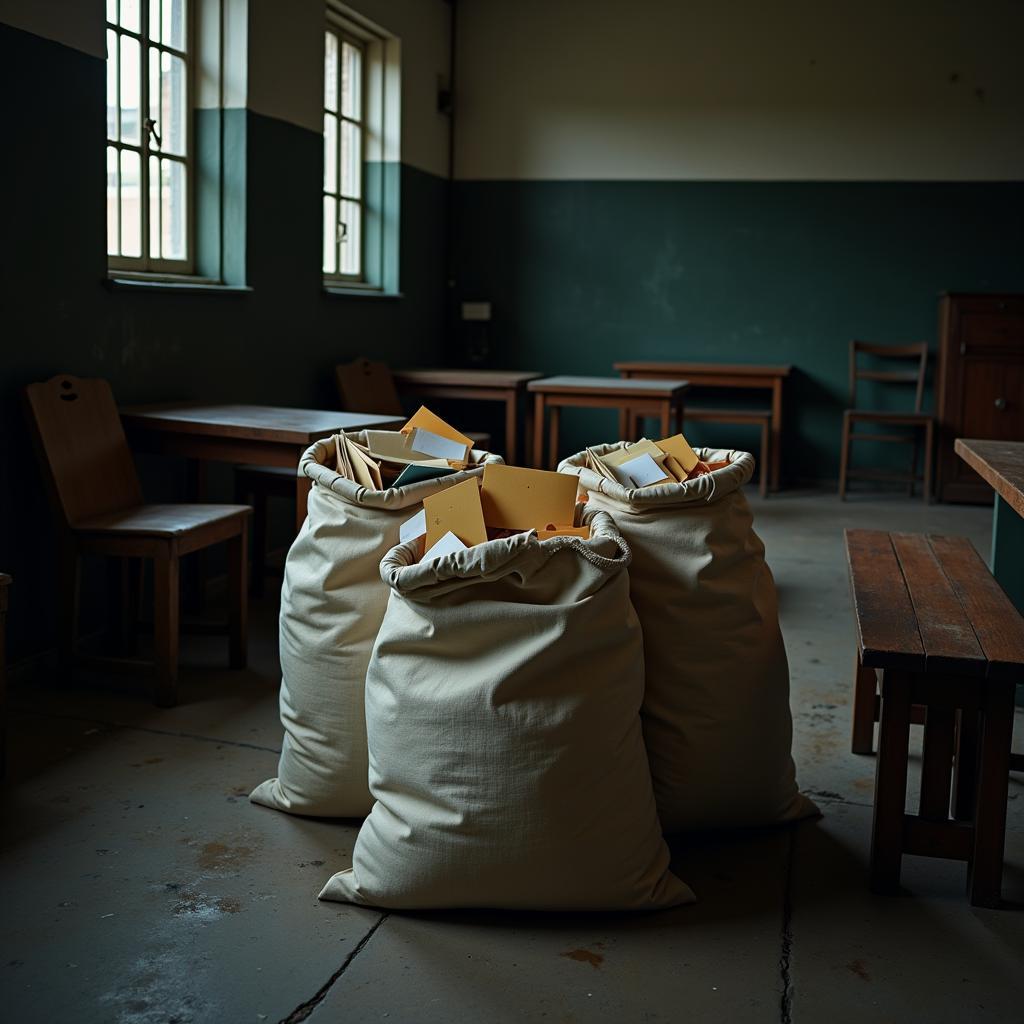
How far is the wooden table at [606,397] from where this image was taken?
5582mm

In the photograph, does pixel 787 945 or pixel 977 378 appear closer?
pixel 787 945

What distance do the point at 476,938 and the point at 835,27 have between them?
21.8ft

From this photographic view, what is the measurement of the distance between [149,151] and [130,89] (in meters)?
0.22

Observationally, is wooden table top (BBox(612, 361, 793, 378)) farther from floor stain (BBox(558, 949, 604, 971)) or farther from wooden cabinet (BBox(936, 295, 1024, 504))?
floor stain (BBox(558, 949, 604, 971))

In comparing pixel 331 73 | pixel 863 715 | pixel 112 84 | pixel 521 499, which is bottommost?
pixel 863 715

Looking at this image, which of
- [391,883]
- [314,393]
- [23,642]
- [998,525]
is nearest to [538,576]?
A: [391,883]

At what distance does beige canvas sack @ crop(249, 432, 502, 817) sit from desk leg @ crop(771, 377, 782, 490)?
16.7ft

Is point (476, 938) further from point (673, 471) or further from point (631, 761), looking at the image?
point (673, 471)

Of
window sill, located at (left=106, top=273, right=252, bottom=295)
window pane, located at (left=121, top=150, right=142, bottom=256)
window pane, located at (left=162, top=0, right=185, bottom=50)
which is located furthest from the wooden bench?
window pane, located at (left=162, top=0, right=185, bottom=50)

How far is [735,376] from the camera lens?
23.4 ft

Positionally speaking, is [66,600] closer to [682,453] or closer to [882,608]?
[682,453]

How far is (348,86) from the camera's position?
20.3 feet

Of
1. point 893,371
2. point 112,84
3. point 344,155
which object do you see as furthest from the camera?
point 893,371

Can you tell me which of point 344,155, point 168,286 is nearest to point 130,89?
point 168,286
